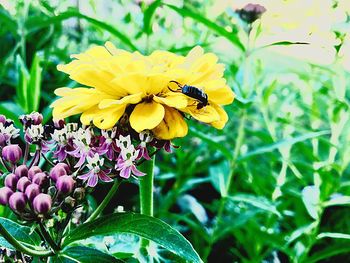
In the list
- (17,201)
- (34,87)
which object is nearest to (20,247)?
(17,201)

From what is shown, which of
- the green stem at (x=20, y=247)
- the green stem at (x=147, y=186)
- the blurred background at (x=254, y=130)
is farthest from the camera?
the blurred background at (x=254, y=130)

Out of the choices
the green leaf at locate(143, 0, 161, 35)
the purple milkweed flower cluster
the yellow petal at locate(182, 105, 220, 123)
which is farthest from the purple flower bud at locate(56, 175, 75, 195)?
→ the green leaf at locate(143, 0, 161, 35)

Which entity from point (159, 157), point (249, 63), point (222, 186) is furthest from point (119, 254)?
point (159, 157)

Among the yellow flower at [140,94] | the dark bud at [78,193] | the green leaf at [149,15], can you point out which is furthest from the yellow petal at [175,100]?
the green leaf at [149,15]

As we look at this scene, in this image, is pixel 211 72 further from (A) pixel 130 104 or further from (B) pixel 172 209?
(B) pixel 172 209

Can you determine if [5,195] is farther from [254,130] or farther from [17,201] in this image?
[254,130]

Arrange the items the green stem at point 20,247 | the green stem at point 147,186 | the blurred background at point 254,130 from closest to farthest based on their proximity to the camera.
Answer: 1. the green stem at point 20,247
2. the green stem at point 147,186
3. the blurred background at point 254,130

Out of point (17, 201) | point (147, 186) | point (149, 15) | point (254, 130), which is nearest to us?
point (17, 201)

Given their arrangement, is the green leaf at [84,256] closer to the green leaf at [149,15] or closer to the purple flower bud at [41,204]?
the purple flower bud at [41,204]
